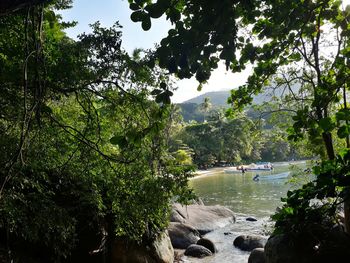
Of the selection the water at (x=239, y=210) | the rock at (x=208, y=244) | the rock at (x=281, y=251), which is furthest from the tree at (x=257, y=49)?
the rock at (x=208, y=244)

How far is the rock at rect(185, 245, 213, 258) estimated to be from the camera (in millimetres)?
10922

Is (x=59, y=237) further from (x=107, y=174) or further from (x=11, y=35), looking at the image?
(x=11, y=35)

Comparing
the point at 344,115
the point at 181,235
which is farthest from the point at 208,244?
the point at 344,115

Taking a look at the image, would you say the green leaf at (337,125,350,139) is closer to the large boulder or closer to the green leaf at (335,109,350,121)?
the green leaf at (335,109,350,121)

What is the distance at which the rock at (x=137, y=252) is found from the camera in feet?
24.9

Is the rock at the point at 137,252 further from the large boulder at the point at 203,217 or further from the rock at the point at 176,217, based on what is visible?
the large boulder at the point at 203,217

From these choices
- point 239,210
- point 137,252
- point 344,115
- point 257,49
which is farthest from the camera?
point 239,210

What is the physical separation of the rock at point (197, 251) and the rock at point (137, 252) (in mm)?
2697

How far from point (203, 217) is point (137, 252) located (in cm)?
911

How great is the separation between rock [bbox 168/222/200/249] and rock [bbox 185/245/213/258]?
0.89 metres

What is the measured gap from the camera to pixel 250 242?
11.8 meters

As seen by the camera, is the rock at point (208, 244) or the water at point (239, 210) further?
the rock at point (208, 244)

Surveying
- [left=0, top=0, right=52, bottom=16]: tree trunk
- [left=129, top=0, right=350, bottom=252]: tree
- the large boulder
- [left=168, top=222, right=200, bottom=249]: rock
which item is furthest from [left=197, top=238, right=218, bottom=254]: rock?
[left=0, top=0, right=52, bottom=16]: tree trunk

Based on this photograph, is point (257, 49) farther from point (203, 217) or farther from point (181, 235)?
point (203, 217)
